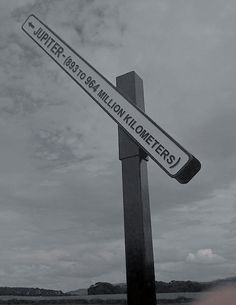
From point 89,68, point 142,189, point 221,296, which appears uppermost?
point 89,68

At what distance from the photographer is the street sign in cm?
496

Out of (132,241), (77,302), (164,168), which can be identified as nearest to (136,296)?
(132,241)

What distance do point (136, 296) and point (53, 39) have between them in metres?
3.71

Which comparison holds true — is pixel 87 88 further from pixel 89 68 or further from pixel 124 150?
pixel 124 150

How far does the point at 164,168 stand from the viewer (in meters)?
5.01

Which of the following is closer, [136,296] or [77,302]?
[136,296]

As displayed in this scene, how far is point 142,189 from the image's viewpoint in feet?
18.8

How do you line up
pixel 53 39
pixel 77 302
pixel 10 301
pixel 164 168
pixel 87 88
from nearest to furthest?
pixel 164 168 < pixel 87 88 < pixel 53 39 < pixel 77 302 < pixel 10 301

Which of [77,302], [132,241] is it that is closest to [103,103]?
[132,241]

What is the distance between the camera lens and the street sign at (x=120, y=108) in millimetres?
4961

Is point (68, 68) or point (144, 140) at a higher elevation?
point (68, 68)

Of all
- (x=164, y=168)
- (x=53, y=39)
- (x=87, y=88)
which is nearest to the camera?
(x=164, y=168)

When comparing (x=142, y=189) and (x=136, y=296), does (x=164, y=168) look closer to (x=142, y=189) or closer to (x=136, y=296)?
(x=142, y=189)

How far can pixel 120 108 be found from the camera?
18.6 ft
